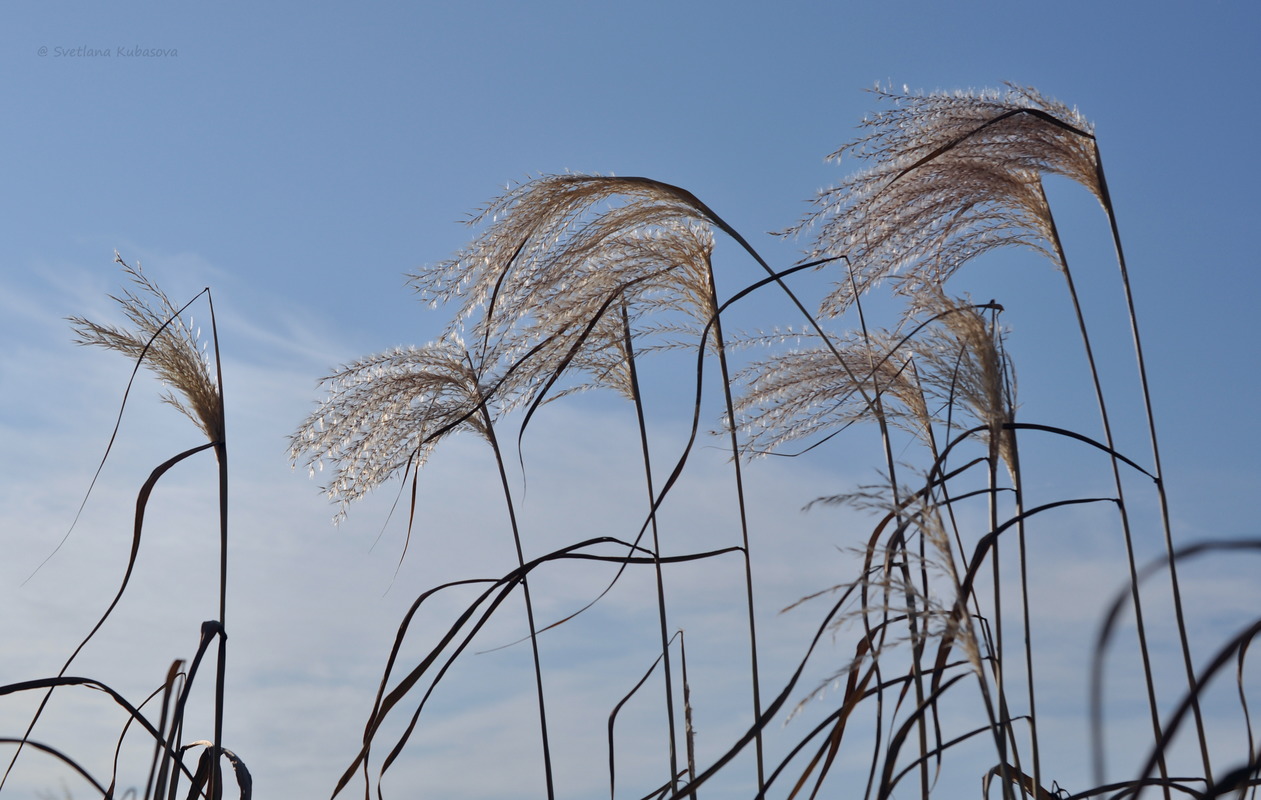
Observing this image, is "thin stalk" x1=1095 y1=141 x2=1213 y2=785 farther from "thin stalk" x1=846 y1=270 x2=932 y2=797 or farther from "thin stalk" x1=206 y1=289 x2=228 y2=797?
"thin stalk" x1=206 y1=289 x2=228 y2=797

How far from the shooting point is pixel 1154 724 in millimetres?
2443

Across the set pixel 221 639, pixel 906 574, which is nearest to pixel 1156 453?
pixel 906 574

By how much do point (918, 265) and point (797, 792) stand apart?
1494 millimetres

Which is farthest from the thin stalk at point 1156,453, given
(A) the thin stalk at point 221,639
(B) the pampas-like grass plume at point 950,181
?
(A) the thin stalk at point 221,639

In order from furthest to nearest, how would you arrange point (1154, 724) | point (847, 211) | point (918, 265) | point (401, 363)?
point (401, 363)
point (918, 265)
point (847, 211)
point (1154, 724)

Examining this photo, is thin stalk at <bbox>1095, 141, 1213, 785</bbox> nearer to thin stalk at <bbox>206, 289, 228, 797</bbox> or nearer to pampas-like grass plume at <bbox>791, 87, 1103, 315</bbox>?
pampas-like grass plume at <bbox>791, 87, 1103, 315</bbox>

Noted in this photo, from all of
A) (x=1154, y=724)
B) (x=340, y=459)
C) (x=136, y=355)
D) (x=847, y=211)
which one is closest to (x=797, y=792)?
(x=1154, y=724)

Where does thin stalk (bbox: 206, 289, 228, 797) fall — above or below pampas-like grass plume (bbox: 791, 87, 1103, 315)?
below

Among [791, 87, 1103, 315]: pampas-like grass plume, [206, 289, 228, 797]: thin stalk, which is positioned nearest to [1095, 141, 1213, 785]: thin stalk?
[791, 87, 1103, 315]: pampas-like grass plume

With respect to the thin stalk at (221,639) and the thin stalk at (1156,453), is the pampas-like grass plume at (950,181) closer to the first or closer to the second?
the thin stalk at (1156,453)

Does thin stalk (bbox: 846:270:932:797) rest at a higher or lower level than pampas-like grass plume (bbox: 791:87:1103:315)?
lower

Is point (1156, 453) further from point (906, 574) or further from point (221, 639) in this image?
point (221, 639)

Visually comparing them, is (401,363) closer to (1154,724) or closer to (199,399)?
(199,399)

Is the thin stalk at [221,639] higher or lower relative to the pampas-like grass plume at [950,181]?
lower
